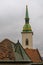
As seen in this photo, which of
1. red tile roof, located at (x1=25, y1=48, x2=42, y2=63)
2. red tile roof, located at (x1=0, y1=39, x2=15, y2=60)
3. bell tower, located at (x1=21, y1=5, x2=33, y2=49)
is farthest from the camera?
bell tower, located at (x1=21, y1=5, x2=33, y2=49)

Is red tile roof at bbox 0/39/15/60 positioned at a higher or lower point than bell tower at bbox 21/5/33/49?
higher

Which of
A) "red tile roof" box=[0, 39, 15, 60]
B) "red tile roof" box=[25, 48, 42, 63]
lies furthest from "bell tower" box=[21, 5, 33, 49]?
"red tile roof" box=[0, 39, 15, 60]

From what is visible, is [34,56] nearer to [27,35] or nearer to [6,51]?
[27,35]

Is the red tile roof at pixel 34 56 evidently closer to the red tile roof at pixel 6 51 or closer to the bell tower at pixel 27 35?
the bell tower at pixel 27 35

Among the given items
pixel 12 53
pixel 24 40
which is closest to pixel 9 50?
pixel 12 53

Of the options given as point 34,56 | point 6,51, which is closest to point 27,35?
point 34,56

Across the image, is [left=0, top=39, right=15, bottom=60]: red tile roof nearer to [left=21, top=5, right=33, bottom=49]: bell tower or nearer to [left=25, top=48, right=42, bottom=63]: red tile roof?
[left=25, top=48, right=42, bottom=63]: red tile roof

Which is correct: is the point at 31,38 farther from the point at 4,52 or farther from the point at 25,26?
the point at 4,52

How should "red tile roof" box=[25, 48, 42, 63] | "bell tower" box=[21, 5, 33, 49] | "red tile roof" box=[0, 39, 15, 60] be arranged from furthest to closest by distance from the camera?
"bell tower" box=[21, 5, 33, 49]
"red tile roof" box=[25, 48, 42, 63]
"red tile roof" box=[0, 39, 15, 60]

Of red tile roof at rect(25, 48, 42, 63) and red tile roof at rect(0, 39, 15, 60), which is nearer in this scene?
red tile roof at rect(0, 39, 15, 60)

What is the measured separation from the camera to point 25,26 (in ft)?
241

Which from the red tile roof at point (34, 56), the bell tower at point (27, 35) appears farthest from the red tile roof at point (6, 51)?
the bell tower at point (27, 35)

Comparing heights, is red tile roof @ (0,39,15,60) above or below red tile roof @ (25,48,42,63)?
above

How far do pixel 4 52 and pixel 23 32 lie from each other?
61.4 metres
